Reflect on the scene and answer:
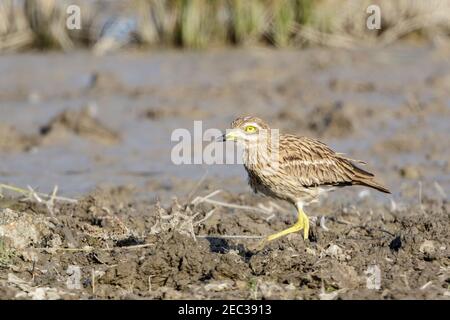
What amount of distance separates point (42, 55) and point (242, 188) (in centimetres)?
661

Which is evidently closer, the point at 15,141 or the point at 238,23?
the point at 15,141

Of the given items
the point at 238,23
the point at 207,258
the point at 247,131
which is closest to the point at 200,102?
the point at 238,23

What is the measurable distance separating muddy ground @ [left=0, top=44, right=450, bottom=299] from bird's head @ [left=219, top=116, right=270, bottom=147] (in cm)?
66

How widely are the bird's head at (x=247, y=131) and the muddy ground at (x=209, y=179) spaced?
656 mm

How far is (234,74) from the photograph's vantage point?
15.3 metres

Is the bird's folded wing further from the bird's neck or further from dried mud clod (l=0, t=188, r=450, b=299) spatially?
dried mud clod (l=0, t=188, r=450, b=299)

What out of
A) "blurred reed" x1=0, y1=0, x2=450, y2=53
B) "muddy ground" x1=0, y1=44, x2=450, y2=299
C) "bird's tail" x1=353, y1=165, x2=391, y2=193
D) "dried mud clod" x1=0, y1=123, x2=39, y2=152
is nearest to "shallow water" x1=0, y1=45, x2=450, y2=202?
"muddy ground" x1=0, y1=44, x2=450, y2=299

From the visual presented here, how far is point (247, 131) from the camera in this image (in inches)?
314

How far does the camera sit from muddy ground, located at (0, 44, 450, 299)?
6859 mm

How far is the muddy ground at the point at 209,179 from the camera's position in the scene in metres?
6.86

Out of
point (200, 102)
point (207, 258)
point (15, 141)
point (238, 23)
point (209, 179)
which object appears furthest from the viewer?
point (238, 23)

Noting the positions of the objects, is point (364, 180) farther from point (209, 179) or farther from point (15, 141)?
point (15, 141)

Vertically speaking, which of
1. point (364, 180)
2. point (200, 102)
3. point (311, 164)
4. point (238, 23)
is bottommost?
point (364, 180)

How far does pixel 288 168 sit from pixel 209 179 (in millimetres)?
3199
